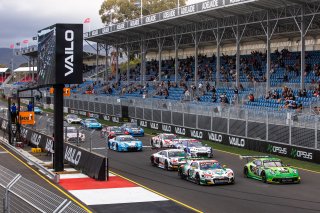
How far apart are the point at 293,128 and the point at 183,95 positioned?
25.4m

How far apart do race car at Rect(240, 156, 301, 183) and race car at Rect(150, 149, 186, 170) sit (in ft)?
13.1

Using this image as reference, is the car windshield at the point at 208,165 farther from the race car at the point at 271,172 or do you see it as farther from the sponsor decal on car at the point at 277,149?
the sponsor decal on car at the point at 277,149

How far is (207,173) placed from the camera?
2386cm

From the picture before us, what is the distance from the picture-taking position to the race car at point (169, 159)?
28438mm

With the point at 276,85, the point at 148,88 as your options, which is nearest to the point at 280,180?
the point at 276,85

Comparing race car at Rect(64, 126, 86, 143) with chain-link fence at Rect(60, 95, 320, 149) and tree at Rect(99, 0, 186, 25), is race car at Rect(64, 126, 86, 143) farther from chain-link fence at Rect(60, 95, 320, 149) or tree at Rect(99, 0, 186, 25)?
tree at Rect(99, 0, 186, 25)

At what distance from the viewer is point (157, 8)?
108 metres

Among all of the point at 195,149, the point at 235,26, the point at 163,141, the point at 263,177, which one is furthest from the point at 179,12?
the point at 263,177

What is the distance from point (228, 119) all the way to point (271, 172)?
682 inches

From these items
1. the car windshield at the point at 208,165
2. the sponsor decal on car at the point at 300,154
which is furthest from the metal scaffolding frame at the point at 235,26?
the car windshield at the point at 208,165

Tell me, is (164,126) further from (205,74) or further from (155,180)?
(155,180)

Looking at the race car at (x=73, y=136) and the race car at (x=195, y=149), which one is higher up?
the race car at (x=73, y=136)

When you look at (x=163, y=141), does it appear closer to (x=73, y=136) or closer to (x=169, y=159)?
(x=73, y=136)

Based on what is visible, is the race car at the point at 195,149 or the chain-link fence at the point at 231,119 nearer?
the chain-link fence at the point at 231,119
